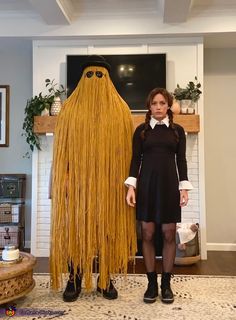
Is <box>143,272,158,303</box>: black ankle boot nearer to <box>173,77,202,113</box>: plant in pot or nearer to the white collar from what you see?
the white collar

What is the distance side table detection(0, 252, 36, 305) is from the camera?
72.4 inches

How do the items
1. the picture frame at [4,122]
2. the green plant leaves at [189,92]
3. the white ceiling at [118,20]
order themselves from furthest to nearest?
the picture frame at [4,122], the green plant leaves at [189,92], the white ceiling at [118,20]

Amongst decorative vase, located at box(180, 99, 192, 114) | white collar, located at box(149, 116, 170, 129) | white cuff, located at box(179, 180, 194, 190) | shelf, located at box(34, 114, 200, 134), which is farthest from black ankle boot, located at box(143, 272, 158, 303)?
decorative vase, located at box(180, 99, 192, 114)

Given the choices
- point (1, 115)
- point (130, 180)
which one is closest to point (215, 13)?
point (130, 180)

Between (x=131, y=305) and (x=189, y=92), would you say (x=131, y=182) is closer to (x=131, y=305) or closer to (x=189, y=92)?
(x=131, y=305)

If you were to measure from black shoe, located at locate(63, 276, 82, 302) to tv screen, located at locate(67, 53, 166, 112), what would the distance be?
1904 mm

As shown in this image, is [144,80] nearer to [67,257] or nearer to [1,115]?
[1,115]

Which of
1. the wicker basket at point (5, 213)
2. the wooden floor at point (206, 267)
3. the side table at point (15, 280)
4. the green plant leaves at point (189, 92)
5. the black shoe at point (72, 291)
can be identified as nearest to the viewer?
the side table at point (15, 280)

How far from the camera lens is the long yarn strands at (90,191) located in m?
1.96

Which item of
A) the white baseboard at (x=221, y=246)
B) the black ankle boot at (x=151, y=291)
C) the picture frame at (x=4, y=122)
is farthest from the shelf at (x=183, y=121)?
the black ankle boot at (x=151, y=291)

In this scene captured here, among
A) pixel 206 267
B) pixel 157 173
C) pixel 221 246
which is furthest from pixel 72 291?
pixel 221 246

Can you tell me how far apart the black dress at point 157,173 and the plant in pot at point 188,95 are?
1.37m

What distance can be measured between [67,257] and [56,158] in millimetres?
573

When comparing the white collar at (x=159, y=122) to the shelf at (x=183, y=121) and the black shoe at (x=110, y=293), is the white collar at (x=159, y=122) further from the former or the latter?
the shelf at (x=183, y=121)
